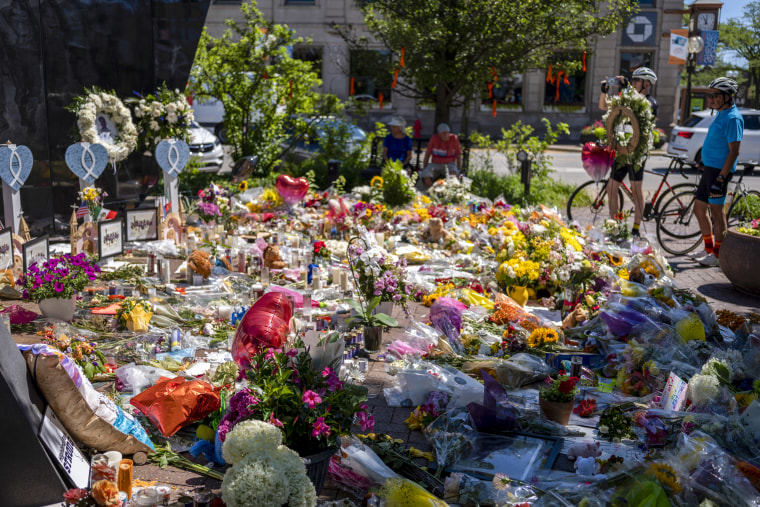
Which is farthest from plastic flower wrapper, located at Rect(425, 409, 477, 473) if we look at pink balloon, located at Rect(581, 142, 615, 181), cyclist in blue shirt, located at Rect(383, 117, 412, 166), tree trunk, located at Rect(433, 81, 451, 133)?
tree trunk, located at Rect(433, 81, 451, 133)

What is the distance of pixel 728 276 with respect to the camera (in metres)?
7.23

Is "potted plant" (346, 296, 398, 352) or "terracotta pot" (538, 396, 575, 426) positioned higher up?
"potted plant" (346, 296, 398, 352)

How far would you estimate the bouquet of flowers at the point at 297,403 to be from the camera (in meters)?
3.23

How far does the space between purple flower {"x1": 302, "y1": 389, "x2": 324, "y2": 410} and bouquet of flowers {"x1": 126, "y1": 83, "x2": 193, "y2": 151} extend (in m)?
6.58

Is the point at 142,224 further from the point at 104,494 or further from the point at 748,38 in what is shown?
the point at 748,38

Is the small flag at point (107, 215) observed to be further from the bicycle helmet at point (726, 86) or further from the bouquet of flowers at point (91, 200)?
the bicycle helmet at point (726, 86)

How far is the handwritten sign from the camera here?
4023mm

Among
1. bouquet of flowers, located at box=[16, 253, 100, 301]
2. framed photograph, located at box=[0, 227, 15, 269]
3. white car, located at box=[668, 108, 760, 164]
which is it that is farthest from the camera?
white car, located at box=[668, 108, 760, 164]

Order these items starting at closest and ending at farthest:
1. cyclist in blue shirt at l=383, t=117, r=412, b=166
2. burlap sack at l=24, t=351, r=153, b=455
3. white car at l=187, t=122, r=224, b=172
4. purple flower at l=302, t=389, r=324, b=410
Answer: purple flower at l=302, t=389, r=324, b=410 → burlap sack at l=24, t=351, r=153, b=455 → cyclist in blue shirt at l=383, t=117, r=412, b=166 → white car at l=187, t=122, r=224, b=172

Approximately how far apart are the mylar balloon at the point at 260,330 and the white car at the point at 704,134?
51.4 feet

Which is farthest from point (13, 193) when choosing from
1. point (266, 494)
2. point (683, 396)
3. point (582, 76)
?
point (582, 76)

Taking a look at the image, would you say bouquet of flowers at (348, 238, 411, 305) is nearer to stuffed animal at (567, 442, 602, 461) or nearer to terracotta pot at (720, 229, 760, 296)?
stuffed animal at (567, 442, 602, 461)

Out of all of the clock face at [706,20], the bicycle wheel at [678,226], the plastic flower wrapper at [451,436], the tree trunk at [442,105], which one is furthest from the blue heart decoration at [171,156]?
the clock face at [706,20]

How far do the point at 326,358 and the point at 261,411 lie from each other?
1.59 ft
